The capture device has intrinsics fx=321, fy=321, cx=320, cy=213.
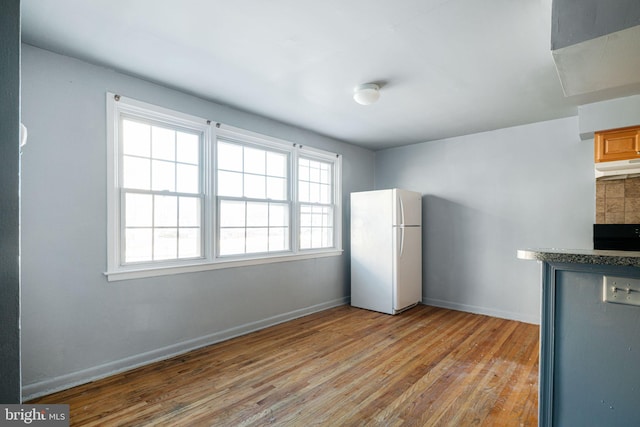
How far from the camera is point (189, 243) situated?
3156 millimetres

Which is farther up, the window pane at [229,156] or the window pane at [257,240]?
the window pane at [229,156]

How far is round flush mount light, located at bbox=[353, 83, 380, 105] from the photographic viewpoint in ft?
9.44

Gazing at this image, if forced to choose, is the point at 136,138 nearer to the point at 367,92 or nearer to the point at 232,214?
the point at 232,214

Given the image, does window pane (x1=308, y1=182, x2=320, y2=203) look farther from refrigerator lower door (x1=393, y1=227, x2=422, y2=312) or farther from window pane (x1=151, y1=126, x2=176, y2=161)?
window pane (x1=151, y1=126, x2=176, y2=161)

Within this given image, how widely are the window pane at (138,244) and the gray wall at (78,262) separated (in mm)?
185

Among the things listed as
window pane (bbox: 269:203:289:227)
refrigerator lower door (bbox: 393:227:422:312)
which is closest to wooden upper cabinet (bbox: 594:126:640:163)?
refrigerator lower door (bbox: 393:227:422:312)

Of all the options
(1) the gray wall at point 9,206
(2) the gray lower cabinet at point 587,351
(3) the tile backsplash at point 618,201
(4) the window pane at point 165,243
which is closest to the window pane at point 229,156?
(4) the window pane at point 165,243

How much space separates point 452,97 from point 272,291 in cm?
289

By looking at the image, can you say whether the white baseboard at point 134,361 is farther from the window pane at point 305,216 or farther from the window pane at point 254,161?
the window pane at point 254,161

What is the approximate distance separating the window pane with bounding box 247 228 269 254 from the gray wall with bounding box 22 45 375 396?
0.66m

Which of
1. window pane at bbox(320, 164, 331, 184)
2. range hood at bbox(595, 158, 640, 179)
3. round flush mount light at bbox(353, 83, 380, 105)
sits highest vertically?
round flush mount light at bbox(353, 83, 380, 105)

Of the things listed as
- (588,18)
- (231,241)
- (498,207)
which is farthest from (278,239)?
(588,18)

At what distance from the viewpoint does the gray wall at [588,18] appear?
143 centimetres

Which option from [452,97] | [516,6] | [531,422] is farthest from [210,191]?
[531,422]
